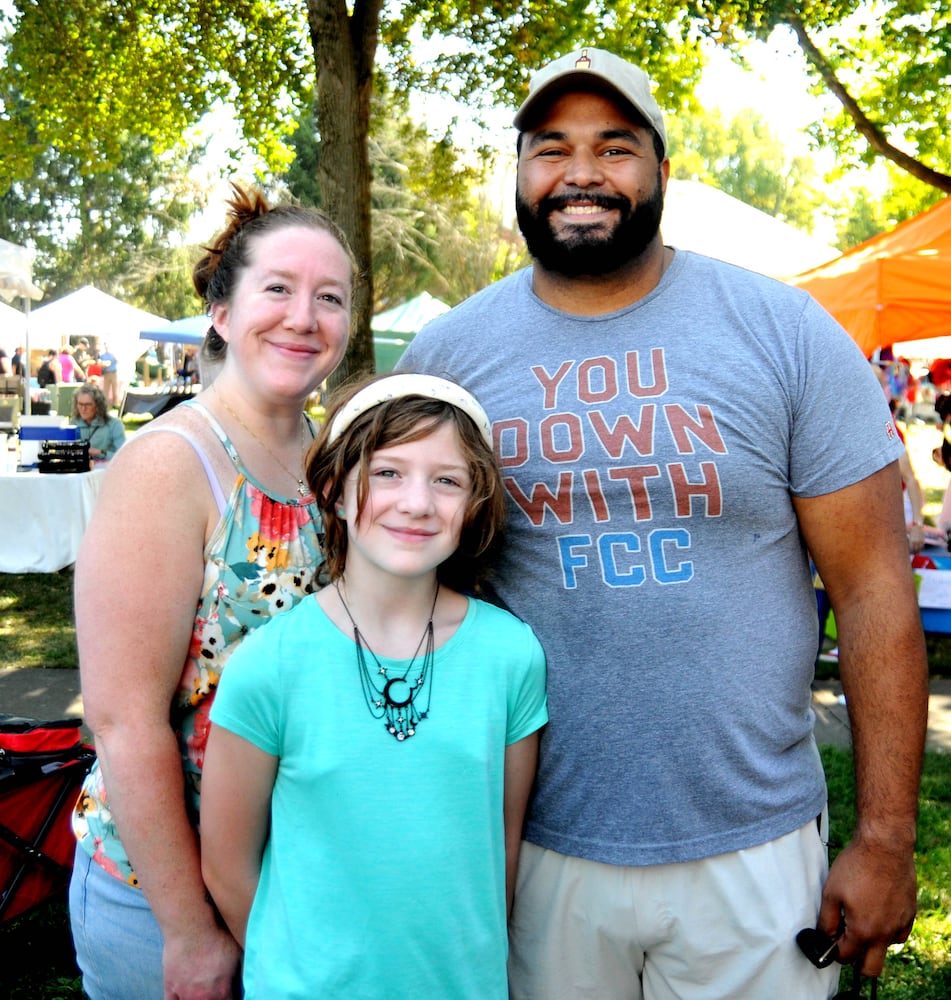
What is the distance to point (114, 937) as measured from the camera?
1.86 m

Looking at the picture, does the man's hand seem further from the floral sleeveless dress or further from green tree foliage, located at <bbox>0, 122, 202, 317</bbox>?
green tree foliage, located at <bbox>0, 122, 202, 317</bbox>

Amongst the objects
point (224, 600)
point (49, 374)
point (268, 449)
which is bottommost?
point (224, 600)

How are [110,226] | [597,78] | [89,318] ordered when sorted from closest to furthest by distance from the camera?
[597,78], [89,318], [110,226]

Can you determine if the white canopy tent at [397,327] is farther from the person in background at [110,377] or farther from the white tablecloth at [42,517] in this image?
the white tablecloth at [42,517]

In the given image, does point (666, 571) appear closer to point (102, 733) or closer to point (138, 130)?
point (102, 733)

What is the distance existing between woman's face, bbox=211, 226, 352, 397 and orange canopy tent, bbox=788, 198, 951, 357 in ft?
18.3

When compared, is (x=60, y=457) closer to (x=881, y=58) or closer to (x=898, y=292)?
(x=898, y=292)

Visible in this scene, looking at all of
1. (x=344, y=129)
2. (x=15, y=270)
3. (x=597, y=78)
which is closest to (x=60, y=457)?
(x=344, y=129)

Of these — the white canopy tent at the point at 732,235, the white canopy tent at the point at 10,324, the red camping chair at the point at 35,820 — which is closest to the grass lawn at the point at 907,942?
the red camping chair at the point at 35,820

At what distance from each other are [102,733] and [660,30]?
9551 mm

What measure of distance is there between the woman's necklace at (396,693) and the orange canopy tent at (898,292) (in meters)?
5.81

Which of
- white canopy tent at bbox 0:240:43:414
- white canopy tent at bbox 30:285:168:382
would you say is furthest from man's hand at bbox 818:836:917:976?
white canopy tent at bbox 30:285:168:382

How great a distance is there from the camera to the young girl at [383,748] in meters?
1.69

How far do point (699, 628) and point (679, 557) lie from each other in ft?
0.44
